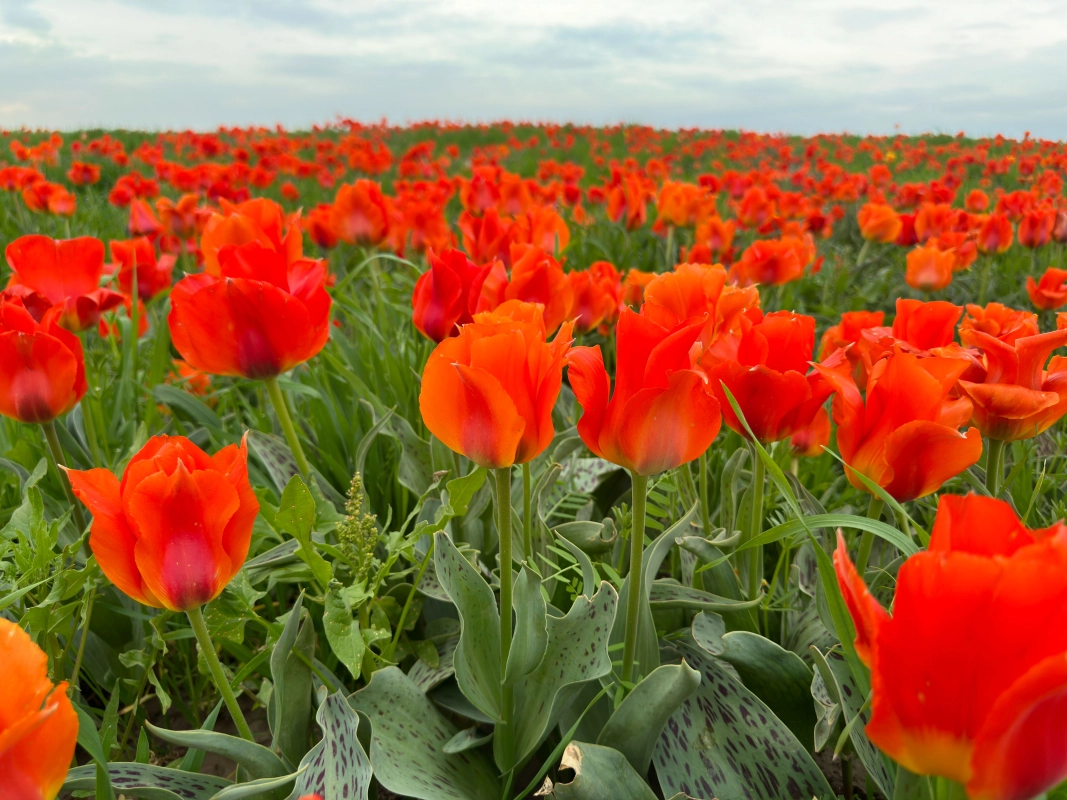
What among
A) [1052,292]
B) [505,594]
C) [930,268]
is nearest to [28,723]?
[505,594]

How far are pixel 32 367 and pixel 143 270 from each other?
4.14 ft

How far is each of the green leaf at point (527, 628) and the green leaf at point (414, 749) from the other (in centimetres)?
18

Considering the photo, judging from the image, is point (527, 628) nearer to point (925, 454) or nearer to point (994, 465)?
point (925, 454)

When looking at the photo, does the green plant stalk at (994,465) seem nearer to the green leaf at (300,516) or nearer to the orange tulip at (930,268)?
the green leaf at (300,516)

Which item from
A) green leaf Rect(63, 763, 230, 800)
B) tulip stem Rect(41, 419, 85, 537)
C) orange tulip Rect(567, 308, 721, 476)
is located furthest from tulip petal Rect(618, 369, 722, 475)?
tulip stem Rect(41, 419, 85, 537)

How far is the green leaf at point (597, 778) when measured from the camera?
914 millimetres

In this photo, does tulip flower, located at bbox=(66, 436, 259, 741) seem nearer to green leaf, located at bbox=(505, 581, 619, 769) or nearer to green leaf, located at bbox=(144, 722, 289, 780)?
green leaf, located at bbox=(144, 722, 289, 780)

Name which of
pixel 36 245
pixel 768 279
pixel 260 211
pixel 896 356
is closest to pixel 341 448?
pixel 260 211

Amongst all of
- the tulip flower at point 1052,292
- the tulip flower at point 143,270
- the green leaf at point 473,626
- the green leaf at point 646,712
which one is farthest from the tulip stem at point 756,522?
the tulip flower at point 143,270

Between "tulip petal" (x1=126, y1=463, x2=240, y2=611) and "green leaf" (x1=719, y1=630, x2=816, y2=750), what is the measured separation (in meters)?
0.68

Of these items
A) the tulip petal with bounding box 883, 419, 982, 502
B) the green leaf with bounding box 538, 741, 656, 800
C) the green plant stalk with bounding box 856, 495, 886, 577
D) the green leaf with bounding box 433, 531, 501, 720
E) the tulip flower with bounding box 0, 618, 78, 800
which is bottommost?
the green leaf with bounding box 538, 741, 656, 800

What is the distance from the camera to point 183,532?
860 mm

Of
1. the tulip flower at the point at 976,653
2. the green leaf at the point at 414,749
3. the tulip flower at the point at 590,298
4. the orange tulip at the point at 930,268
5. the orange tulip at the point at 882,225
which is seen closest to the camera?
the tulip flower at the point at 976,653

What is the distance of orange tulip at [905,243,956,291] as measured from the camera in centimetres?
307
